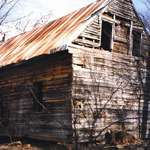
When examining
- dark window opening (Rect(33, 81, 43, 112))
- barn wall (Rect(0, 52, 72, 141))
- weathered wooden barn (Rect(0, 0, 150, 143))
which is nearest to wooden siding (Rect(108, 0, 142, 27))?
weathered wooden barn (Rect(0, 0, 150, 143))

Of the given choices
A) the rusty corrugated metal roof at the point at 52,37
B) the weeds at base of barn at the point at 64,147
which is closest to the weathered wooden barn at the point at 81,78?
the rusty corrugated metal roof at the point at 52,37

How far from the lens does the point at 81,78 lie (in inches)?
652

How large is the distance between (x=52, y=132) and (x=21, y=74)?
4075 millimetres

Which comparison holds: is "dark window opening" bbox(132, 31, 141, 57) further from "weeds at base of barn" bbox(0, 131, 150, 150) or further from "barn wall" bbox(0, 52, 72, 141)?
"barn wall" bbox(0, 52, 72, 141)

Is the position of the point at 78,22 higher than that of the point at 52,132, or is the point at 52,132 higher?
the point at 78,22

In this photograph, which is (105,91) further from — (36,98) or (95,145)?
(36,98)

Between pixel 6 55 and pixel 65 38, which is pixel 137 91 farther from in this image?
pixel 6 55

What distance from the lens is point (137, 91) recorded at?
64.0 ft

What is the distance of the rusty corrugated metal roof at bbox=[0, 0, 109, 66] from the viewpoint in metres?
16.9

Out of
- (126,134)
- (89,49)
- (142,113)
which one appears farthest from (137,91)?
(89,49)

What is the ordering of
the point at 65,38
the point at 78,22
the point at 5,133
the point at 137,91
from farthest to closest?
the point at 5,133 < the point at 137,91 < the point at 78,22 < the point at 65,38

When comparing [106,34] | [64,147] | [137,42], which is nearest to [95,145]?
[64,147]

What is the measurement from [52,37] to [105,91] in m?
3.62

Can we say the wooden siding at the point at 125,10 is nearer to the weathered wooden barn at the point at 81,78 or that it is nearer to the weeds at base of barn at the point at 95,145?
the weathered wooden barn at the point at 81,78
